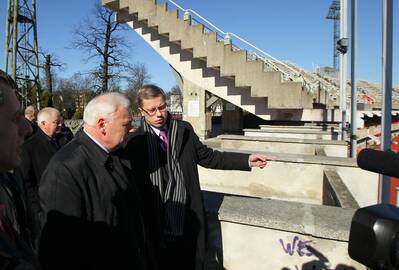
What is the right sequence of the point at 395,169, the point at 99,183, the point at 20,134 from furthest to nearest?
the point at 99,183
the point at 20,134
the point at 395,169

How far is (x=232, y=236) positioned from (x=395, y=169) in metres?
1.93

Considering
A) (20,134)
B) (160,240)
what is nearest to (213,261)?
(160,240)

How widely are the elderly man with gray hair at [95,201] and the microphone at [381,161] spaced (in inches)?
56.2

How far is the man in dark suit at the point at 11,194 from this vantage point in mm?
1028

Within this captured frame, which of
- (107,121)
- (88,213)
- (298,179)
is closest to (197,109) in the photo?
(298,179)

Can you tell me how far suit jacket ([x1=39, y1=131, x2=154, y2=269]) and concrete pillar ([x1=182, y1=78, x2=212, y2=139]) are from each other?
759 inches

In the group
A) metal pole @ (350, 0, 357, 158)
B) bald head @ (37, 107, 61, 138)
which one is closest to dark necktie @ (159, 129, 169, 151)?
bald head @ (37, 107, 61, 138)

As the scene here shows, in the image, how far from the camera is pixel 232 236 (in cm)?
294

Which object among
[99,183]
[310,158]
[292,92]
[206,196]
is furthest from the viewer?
[292,92]

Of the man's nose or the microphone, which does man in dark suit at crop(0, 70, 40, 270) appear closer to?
the man's nose

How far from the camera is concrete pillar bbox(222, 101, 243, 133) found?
980 inches

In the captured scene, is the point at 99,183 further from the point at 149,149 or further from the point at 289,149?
the point at 289,149

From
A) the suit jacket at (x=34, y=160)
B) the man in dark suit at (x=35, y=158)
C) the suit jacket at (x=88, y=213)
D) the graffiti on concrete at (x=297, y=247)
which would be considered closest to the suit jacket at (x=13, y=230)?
the suit jacket at (x=88, y=213)

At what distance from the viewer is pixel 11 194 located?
175 centimetres
